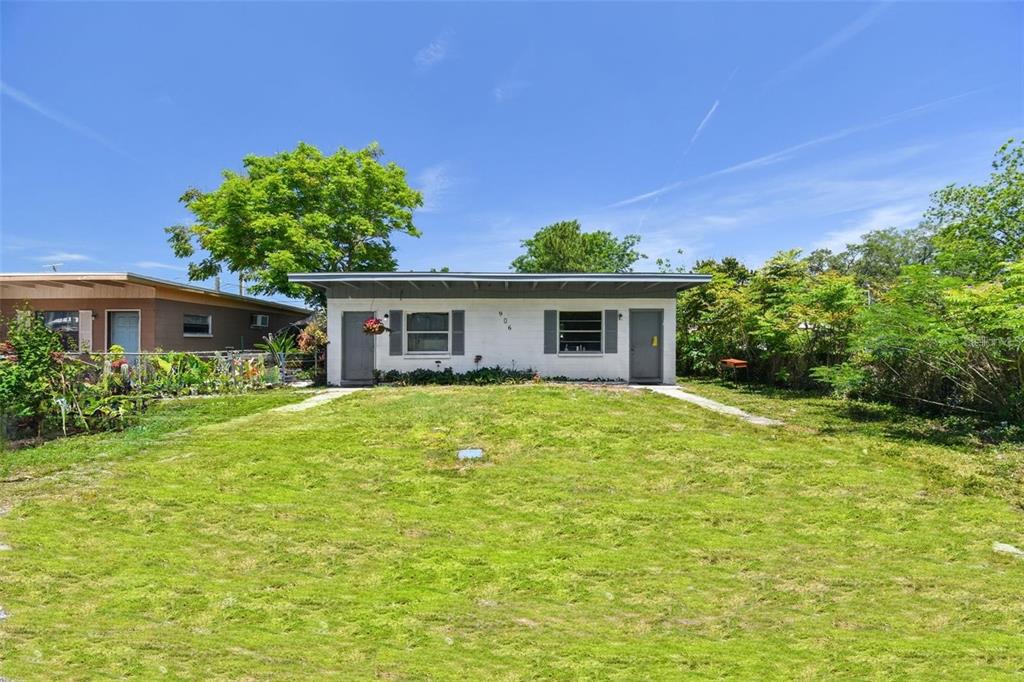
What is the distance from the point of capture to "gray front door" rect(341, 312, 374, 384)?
14930mm

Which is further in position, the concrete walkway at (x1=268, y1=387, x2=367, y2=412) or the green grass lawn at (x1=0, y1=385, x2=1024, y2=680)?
the concrete walkway at (x1=268, y1=387, x2=367, y2=412)

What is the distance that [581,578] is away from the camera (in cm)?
365

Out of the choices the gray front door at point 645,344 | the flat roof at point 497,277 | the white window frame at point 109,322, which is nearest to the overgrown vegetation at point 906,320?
the gray front door at point 645,344

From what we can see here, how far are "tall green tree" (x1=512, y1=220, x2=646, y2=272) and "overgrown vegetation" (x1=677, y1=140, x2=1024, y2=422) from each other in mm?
15279

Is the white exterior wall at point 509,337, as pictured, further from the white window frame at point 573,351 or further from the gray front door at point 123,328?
the gray front door at point 123,328

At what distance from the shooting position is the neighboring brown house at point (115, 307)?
1526 centimetres

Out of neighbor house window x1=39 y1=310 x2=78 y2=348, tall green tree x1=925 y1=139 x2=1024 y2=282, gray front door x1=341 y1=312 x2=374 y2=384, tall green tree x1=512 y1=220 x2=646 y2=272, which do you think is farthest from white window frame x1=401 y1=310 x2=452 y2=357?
tall green tree x1=512 y1=220 x2=646 y2=272

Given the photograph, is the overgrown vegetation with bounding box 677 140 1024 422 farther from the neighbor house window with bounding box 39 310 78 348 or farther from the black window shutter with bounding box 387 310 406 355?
the neighbor house window with bounding box 39 310 78 348

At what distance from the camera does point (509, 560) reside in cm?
395

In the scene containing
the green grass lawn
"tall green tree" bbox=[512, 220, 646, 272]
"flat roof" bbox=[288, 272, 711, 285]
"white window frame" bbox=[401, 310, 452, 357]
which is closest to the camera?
the green grass lawn

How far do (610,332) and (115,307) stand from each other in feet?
51.2

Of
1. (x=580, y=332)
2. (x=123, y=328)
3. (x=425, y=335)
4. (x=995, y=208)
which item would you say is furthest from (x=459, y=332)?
(x=995, y=208)

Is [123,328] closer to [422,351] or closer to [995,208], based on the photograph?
[422,351]

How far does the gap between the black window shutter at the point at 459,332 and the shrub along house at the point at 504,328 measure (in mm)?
29
